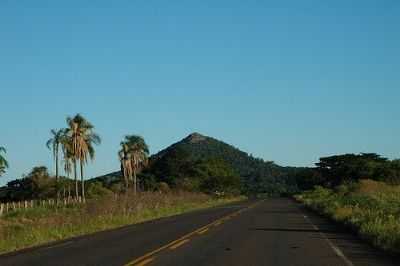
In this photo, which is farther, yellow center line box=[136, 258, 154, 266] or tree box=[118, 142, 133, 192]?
tree box=[118, 142, 133, 192]

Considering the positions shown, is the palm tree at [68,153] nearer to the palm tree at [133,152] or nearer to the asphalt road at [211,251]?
the palm tree at [133,152]

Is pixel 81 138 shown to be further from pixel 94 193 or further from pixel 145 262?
pixel 145 262

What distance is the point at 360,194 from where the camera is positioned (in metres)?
65.8

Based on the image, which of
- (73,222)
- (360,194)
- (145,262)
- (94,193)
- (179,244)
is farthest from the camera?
(94,193)

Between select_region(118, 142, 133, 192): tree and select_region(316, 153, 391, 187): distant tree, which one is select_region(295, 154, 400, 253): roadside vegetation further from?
select_region(118, 142, 133, 192): tree

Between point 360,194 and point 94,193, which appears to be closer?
point 360,194

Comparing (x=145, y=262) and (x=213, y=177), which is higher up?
(x=213, y=177)

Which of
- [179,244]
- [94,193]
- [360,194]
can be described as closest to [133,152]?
[94,193]

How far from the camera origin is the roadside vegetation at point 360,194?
2250 cm

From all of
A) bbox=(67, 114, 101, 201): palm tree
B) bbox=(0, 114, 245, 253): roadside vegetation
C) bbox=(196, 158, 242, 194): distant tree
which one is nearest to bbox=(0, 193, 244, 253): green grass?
bbox=(0, 114, 245, 253): roadside vegetation

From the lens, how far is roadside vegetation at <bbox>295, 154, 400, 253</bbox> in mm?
22503

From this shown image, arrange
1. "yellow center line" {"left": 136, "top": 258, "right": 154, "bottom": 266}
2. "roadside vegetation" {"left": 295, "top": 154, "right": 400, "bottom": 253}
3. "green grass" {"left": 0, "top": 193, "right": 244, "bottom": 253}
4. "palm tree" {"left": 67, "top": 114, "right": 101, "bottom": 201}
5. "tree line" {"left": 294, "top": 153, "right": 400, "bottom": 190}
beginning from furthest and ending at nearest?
"tree line" {"left": 294, "top": 153, "right": 400, "bottom": 190} < "palm tree" {"left": 67, "top": 114, "right": 101, "bottom": 201} < "green grass" {"left": 0, "top": 193, "right": 244, "bottom": 253} < "roadside vegetation" {"left": 295, "top": 154, "right": 400, "bottom": 253} < "yellow center line" {"left": 136, "top": 258, "right": 154, "bottom": 266}

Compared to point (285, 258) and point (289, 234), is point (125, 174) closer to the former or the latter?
point (289, 234)

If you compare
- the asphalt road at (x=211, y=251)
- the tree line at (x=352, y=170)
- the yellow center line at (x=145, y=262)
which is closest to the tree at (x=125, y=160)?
the tree line at (x=352, y=170)
